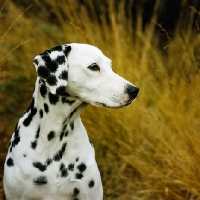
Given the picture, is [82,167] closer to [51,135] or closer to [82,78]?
[51,135]

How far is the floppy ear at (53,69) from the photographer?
3.01m

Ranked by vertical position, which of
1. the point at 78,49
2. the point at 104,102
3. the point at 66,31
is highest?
the point at 66,31

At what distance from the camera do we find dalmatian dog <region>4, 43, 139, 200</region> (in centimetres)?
307

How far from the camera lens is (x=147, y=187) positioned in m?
4.38

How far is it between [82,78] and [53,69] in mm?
169

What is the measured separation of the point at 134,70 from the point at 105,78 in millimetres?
1574

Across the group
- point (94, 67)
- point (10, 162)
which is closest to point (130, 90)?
point (94, 67)

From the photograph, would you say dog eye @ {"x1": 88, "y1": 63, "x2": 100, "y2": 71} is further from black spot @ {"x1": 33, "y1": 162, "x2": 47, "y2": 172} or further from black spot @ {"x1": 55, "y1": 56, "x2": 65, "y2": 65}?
black spot @ {"x1": 33, "y1": 162, "x2": 47, "y2": 172}

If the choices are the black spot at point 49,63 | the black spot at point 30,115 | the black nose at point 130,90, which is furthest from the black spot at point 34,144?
the black nose at point 130,90

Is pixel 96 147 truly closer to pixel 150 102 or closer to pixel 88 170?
pixel 150 102

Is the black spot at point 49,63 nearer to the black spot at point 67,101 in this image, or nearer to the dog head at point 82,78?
the dog head at point 82,78

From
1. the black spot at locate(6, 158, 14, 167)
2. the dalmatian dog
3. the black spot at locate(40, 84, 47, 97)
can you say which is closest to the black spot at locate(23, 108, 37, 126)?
the dalmatian dog

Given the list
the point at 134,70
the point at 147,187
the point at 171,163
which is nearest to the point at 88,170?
the point at 171,163

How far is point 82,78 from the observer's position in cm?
309
